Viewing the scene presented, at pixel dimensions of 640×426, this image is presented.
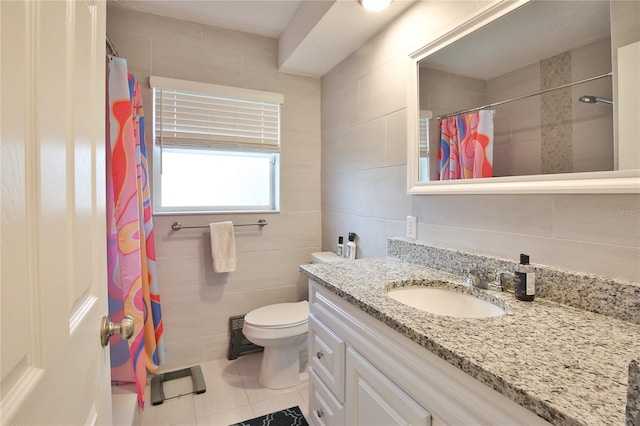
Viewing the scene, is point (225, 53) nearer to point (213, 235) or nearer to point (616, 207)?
point (213, 235)

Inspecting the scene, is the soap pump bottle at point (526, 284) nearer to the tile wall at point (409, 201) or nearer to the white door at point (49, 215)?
the tile wall at point (409, 201)

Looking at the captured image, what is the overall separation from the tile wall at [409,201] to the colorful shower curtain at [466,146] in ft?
0.38

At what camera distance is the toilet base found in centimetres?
196

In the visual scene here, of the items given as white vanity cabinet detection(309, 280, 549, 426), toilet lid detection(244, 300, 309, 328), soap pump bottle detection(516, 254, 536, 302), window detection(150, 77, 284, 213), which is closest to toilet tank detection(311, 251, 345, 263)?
toilet lid detection(244, 300, 309, 328)

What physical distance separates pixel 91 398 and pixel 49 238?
1.33ft

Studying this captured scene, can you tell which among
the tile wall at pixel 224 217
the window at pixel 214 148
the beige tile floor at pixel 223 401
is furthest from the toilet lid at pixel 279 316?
the window at pixel 214 148

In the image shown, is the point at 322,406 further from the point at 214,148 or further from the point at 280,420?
the point at 214,148

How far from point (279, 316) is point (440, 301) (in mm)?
1129

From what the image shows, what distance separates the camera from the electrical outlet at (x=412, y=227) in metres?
1.59

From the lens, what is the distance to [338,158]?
7.53ft

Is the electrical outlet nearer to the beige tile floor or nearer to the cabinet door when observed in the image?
the cabinet door

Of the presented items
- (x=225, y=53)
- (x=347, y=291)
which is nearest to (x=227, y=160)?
(x=225, y=53)

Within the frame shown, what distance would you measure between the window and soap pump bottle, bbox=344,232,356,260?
71 centimetres

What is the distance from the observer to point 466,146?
1.35 metres
